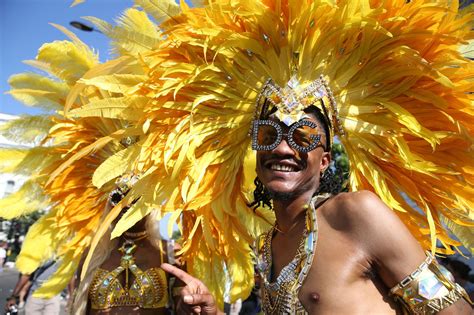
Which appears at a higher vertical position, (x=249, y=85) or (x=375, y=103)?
(x=249, y=85)

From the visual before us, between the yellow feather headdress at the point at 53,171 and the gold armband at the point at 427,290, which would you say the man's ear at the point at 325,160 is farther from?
the yellow feather headdress at the point at 53,171

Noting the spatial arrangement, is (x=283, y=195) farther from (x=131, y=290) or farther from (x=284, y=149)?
(x=131, y=290)

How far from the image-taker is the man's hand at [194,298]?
2.37 m

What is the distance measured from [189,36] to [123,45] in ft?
1.27

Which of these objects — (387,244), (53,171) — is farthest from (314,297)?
(53,171)

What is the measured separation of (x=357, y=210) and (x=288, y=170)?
1.42 feet

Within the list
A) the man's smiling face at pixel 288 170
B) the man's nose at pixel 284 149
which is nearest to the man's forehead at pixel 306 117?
the man's smiling face at pixel 288 170

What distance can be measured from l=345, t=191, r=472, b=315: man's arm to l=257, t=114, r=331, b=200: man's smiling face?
39 cm

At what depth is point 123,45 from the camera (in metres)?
2.60

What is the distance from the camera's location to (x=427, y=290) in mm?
1824

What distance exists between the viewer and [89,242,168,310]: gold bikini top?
3283mm

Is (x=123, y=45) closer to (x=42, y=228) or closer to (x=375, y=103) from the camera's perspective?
(x=375, y=103)

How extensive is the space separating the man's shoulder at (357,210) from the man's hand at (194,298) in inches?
30.8

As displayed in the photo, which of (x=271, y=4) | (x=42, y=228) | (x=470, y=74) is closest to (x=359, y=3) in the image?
(x=271, y=4)
